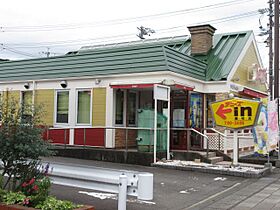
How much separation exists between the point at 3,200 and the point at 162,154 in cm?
853

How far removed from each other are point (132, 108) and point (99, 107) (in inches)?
73.6

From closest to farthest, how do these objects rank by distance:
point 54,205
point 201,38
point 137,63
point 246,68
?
point 54,205
point 137,63
point 201,38
point 246,68

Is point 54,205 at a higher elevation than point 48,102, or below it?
below

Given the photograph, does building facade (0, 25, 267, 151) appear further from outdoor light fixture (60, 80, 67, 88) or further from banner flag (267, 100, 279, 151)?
banner flag (267, 100, 279, 151)

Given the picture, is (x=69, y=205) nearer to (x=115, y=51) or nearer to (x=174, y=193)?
(x=174, y=193)

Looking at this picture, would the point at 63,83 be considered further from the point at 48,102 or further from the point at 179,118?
the point at 179,118

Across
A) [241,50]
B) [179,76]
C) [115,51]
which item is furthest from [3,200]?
[241,50]

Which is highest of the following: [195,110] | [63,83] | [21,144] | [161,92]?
[63,83]

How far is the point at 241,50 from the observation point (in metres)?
18.7

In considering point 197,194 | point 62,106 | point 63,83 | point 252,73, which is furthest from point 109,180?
point 252,73

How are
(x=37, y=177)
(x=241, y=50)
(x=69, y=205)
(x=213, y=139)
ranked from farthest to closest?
(x=241, y=50), (x=213, y=139), (x=37, y=177), (x=69, y=205)

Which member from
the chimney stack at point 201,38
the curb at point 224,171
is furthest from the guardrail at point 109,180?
the chimney stack at point 201,38

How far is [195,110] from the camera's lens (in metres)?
16.9

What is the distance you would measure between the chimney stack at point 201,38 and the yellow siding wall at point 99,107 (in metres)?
6.15
